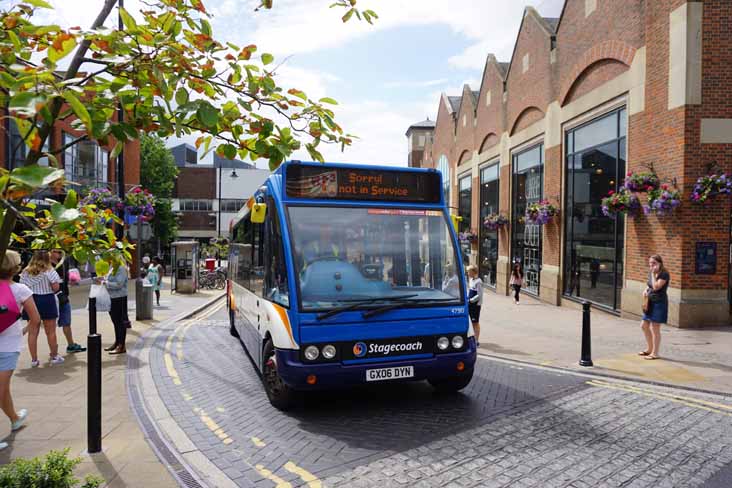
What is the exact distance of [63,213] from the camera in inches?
77.2

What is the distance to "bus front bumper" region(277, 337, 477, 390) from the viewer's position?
5.18 metres

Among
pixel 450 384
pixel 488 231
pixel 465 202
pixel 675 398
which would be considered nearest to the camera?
pixel 450 384

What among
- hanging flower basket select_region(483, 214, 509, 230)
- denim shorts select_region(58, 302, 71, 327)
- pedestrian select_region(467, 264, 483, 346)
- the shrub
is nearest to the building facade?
hanging flower basket select_region(483, 214, 509, 230)

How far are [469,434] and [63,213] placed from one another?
13.8 feet

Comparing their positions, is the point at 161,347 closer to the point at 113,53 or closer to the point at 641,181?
the point at 113,53

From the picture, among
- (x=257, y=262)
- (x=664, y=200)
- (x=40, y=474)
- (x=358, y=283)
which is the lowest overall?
(x=40, y=474)

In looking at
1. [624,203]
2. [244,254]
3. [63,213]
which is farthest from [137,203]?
[63,213]

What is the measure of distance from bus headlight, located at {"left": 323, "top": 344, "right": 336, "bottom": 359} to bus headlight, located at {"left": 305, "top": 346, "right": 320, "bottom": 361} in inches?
2.8

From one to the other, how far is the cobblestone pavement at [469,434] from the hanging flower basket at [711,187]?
20.4 feet

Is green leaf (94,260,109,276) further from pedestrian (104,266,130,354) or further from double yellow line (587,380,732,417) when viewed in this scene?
pedestrian (104,266,130,354)

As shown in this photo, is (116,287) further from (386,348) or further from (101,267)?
(101,267)

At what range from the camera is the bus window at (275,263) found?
5566 millimetres

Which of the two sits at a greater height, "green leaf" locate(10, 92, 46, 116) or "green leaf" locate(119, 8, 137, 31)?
"green leaf" locate(119, 8, 137, 31)

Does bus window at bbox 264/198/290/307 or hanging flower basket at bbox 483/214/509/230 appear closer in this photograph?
bus window at bbox 264/198/290/307
